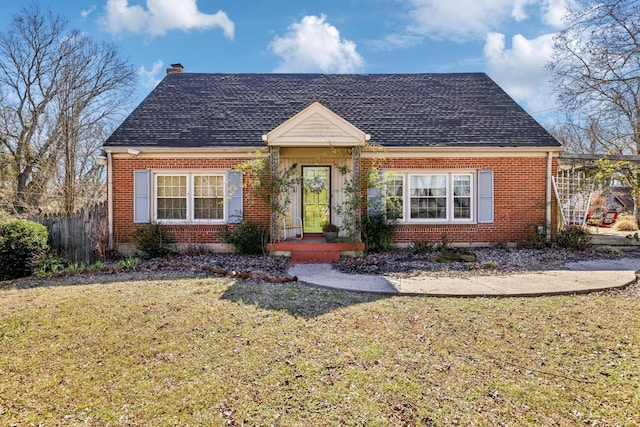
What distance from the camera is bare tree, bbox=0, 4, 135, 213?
19.0 meters

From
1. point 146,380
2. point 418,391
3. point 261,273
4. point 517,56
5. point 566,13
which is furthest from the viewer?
point 517,56

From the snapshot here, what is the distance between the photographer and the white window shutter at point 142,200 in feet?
36.5

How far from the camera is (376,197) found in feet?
36.5

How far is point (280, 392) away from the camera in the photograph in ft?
10.7

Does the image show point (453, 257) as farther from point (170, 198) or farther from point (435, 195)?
point (170, 198)

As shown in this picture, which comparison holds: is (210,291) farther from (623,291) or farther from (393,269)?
(623,291)

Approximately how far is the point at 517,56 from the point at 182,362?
2312 centimetres

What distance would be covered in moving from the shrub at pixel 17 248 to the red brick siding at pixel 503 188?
29.1 ft

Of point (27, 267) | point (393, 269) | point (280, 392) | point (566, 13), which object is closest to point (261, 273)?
point (393, 269)

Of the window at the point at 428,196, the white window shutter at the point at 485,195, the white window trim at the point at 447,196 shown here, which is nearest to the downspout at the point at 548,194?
the white window shutter at the point at 485,195

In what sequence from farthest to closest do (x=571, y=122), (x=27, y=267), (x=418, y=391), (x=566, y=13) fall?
(x=571, y=122)
(x=566, y=13)
(x=27, y=267)
(x=418, y=391)

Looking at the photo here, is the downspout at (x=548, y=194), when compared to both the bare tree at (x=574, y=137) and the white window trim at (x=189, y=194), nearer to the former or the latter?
the white window trim at (x=189, y=194)

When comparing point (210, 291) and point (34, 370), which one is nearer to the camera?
point (34, 370)

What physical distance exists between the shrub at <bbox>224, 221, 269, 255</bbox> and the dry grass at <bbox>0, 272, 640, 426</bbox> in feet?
14.7
